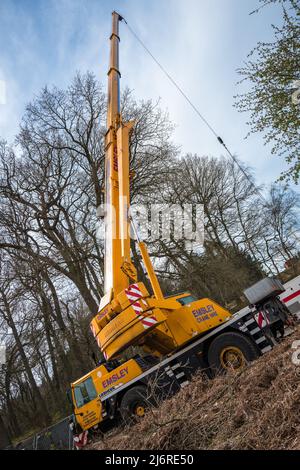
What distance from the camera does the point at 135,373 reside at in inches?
331

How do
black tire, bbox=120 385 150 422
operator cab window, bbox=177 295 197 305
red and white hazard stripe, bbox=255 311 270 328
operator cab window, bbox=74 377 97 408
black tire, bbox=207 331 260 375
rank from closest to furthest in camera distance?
black tire, bbox=207 331 260 375 → red and white hazard stripe, bbox=255 311 270 328 → black tire, bbox=120 385 150 422 → operator cab window, bbox=177 295 197 305 → operator cab window, bbox=74 377 97 408

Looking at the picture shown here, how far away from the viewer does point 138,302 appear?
6660mm

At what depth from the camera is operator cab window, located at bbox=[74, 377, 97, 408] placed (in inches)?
368

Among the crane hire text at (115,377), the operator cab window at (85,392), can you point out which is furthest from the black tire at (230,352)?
the operator cab window at (85,392)

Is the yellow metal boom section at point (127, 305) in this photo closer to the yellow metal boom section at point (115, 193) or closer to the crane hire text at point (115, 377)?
the yellow metal boom section at point (115, 193)

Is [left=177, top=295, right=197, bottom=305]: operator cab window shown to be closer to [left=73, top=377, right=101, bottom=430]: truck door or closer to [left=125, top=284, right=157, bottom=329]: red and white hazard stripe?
[left=125, top=284, right=157, bottom=329]: red and white hazard stripe

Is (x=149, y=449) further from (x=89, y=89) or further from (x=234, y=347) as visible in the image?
(x=89, y=89)

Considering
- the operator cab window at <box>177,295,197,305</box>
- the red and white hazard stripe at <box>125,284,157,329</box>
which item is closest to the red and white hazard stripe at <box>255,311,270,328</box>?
the operator cab window at <box>177,295,197,305</box>

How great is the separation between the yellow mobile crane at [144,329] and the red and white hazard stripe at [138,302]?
0.01 m

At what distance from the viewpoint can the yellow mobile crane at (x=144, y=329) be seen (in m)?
6.82

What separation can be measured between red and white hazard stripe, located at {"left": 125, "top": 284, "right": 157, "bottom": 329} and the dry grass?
165 centimetres

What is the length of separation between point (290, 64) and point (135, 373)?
9.43 m

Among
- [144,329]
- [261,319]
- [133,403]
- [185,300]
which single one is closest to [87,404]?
[133,403]

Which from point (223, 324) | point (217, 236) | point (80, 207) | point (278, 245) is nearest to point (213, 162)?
point (217, 236)
